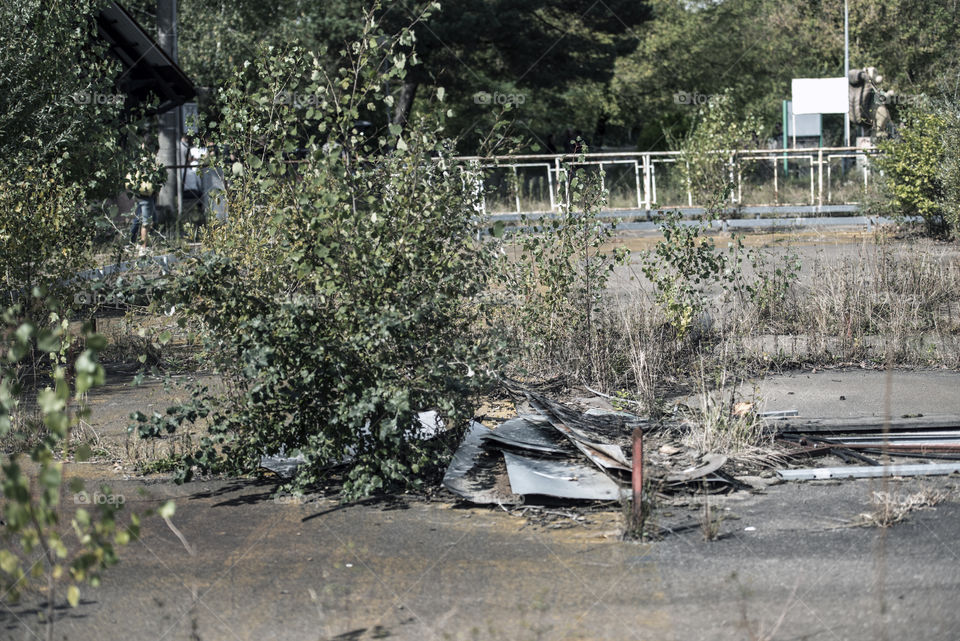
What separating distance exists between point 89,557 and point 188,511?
9.44ft

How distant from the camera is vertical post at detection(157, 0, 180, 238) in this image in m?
22.9

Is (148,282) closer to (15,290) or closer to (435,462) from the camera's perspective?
(435,462)

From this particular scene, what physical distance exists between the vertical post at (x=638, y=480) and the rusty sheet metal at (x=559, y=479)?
1.38 ft

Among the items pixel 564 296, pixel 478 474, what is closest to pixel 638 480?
pixel 478 474

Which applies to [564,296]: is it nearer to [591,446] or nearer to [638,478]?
[591,446]

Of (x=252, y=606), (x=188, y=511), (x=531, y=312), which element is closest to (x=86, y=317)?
(x=531, y=312)

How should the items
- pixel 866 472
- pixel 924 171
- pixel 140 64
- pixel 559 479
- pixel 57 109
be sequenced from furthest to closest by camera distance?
pixel 140 64 → pixel 924 171 → pixel 57 109 → pixel 866 472 → pixel 559 479

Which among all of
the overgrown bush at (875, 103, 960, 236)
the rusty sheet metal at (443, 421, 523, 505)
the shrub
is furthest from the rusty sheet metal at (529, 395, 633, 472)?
the shrub

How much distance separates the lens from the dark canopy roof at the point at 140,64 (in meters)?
21.0

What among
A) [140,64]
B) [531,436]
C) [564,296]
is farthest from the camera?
[140,64]

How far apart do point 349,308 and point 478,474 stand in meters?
1.23

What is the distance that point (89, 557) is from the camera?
9.83ft

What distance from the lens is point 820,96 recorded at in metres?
29.0

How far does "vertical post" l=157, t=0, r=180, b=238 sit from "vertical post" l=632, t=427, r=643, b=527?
18465 millimetres
